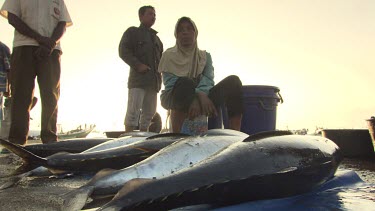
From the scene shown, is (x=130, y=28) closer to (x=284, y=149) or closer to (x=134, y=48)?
(x=134, y=48)

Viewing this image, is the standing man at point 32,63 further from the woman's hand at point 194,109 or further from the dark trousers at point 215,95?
the woman's hand at point 194,109

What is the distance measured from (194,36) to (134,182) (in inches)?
144

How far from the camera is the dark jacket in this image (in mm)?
6578

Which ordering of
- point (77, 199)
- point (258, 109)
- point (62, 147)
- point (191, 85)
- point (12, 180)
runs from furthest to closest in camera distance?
point (258, 109)
point (191, 85)
point (62, 147)
point (12, 180)
point (77, 199)

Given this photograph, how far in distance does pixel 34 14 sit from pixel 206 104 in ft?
10.6

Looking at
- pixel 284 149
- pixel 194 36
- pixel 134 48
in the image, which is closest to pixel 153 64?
pixel 134 48

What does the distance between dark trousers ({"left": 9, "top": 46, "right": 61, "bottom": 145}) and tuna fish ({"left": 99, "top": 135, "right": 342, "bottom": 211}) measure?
13.7ft

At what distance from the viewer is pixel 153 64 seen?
6.87m

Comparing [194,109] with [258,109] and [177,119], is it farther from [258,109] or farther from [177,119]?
[258,109]

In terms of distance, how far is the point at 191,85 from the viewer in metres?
4.45

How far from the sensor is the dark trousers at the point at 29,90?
5348mm

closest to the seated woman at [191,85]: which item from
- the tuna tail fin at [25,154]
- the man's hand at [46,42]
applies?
the man's hand at [46,42]

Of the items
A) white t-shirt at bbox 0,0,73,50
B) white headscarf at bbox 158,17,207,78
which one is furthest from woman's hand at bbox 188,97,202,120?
white t-shirt at bbox 0,0,73,50

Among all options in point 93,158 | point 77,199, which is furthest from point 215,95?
point 77,199
